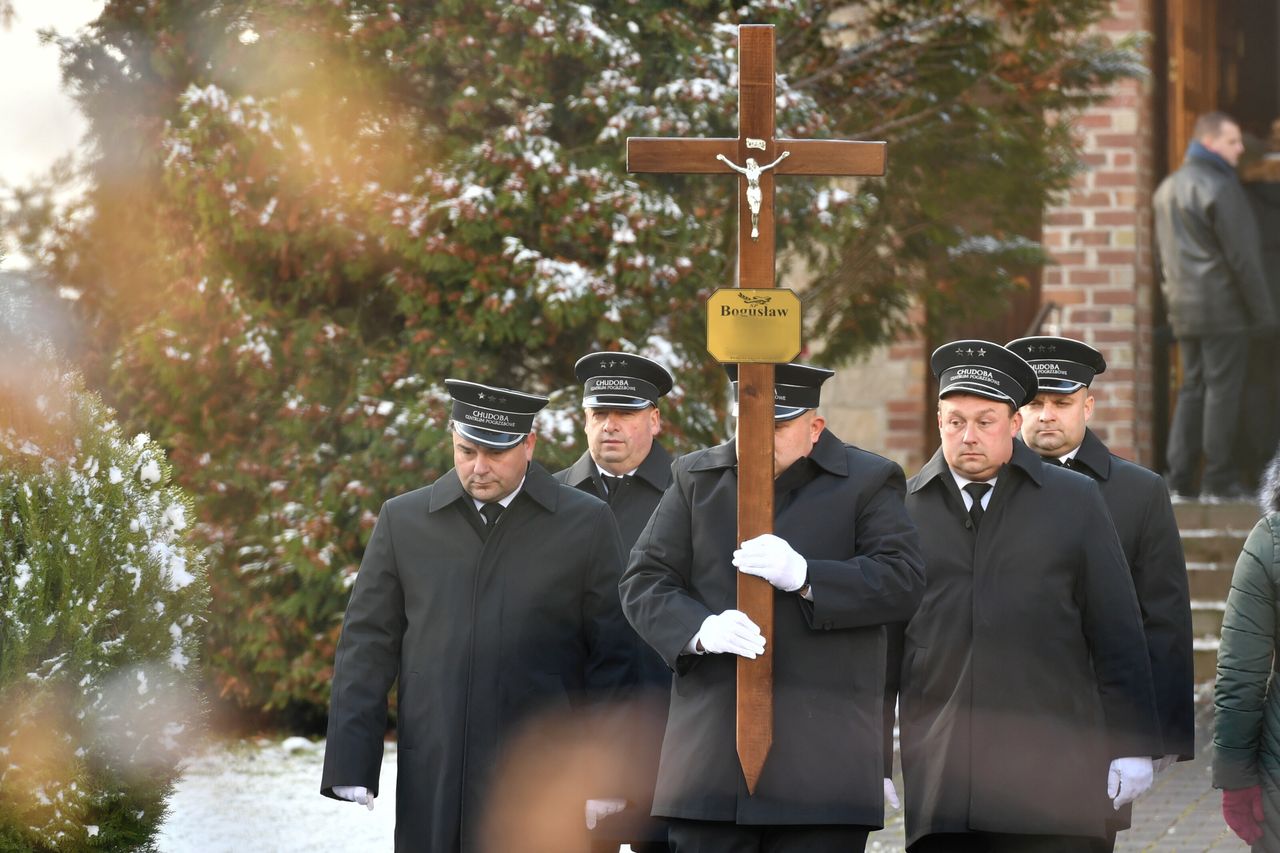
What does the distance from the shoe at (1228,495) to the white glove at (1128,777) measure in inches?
240

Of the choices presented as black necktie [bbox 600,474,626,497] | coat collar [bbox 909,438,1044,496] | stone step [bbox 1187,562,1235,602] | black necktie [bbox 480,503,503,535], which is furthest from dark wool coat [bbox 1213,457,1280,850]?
stone step [bbox 1187,562,1235,602]

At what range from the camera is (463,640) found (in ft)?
16.0

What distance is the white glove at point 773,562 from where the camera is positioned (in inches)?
161

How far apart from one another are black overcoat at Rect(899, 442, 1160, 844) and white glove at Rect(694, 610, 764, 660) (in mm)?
804

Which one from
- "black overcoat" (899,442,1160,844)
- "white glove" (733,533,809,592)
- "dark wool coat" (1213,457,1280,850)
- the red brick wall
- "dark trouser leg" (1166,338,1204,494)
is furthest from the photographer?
the red brick wall

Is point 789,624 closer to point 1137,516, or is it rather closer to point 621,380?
point 1137,516

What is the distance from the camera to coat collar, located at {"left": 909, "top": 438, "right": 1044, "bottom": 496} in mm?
4801

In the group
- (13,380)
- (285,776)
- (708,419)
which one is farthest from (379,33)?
(13,380)

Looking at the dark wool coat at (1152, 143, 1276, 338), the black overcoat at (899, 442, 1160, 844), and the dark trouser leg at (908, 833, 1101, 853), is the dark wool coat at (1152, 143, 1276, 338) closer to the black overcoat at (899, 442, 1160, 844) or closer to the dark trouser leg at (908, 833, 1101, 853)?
the black overcoat at (899, 442, 1160, 844)

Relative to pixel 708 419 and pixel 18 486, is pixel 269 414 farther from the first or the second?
pixel 18 486

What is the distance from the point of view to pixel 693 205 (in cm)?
929

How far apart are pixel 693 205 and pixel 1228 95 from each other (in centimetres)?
527

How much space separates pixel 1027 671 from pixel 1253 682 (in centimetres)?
57

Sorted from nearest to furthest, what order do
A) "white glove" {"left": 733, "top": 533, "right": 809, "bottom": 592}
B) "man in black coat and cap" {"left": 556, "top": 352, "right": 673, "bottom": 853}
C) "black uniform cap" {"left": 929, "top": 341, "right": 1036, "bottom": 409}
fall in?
"white glove" {"left": 733, "top": 533, "right": 809, "bottom": 592}
"black uniform cap" {"left": 929, "top": 341, "right": 1036, "bottom": 409}
"man in black coat and cap" {"left": 556, "top": 352, "right": 673, "bottom": 853}
